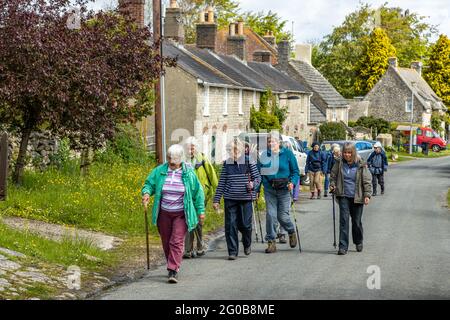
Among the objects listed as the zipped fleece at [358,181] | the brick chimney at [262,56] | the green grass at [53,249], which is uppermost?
the brick chimney at [262,56]

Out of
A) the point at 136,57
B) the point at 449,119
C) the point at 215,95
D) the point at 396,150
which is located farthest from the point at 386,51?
the point at 136,57

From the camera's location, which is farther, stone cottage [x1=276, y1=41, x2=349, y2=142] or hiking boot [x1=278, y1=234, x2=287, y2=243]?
stone cottage [x1=276, y1=41, x2=349, y2=142]

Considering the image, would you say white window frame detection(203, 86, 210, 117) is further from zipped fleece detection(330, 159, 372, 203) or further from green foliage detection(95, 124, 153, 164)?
zipped fleece detection(330, 159, 372, 203)

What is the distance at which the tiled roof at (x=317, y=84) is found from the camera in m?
68.5

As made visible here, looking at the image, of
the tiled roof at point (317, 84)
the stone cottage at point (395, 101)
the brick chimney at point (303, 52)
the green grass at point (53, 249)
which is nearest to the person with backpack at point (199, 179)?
the green grass at point (53, 249)

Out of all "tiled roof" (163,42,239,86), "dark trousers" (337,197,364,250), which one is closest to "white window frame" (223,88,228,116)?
"tiled roof" (163,42,239,86)

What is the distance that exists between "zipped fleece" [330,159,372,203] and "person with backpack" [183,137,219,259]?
82.9 inches

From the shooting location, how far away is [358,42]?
103 m

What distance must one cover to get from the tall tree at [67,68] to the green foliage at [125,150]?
6.11 meters

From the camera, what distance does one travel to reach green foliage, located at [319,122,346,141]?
63.1 metres

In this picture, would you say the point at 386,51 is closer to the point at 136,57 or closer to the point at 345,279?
the point at 136,57

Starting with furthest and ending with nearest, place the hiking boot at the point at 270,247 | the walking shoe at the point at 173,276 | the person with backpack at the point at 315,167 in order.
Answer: the person with backpack at the point at 315,167 < the hiking boot at the point at 270,247 < the walking shoe at the point at 173,276

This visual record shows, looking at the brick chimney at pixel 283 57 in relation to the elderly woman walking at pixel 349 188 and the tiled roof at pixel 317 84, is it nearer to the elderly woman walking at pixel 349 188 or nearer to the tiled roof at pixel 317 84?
the tiled roof at pixel 317 84

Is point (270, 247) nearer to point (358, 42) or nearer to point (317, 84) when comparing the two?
point (317, 84)
